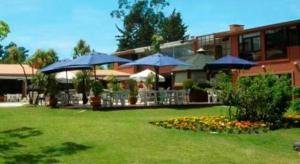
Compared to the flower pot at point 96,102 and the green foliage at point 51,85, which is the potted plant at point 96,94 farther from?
the green foliage at point 51,85

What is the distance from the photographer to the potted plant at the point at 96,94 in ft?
75.7

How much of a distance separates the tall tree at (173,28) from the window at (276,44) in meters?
47.0

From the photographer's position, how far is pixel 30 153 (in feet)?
37.3

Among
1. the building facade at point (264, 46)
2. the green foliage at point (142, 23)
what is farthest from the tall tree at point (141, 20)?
the building facade at point (264, 46)

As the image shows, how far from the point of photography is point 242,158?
35.4ft

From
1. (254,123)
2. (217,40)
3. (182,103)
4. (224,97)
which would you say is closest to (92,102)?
(182,103)

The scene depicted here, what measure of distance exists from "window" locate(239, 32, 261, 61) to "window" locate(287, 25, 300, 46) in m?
2.74

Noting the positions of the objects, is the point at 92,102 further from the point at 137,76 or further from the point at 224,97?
the point at 137,76

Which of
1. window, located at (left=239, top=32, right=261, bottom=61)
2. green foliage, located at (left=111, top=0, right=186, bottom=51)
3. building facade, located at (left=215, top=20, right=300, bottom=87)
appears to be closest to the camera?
building facade, located at (left=215, top=20, right=300, bottom=87)

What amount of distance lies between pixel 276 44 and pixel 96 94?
55.0ft

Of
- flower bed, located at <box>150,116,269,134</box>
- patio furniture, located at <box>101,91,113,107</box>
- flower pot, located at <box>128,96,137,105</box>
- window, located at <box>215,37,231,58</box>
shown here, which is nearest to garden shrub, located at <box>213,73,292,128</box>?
flower bed, located at <box>150,116,269,134</box>

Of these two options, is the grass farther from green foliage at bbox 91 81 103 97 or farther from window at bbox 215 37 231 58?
window at bbox 215 37 231 58

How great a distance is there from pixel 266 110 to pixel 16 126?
7.22 m

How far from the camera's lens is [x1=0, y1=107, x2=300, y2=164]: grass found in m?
10.8
